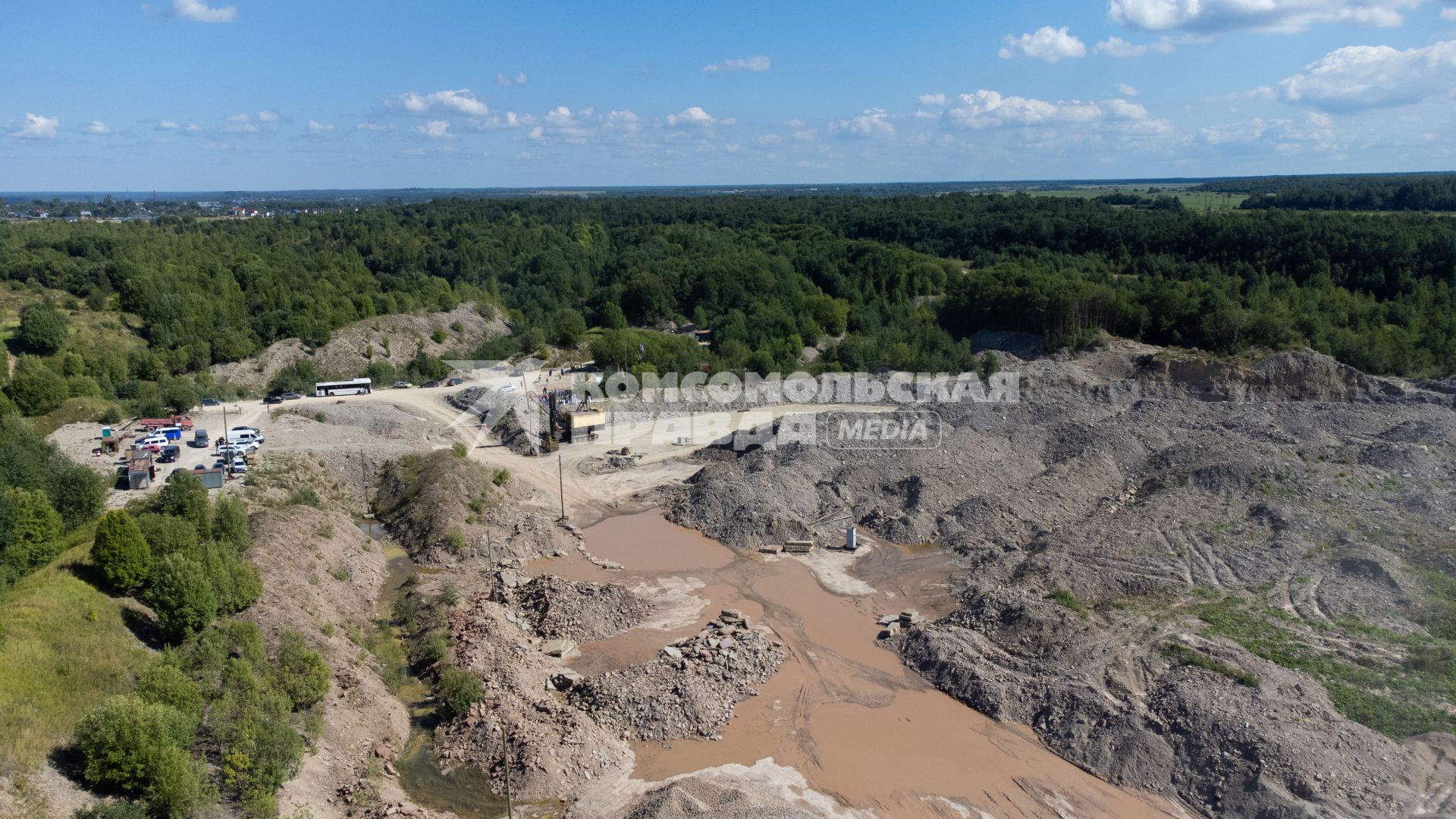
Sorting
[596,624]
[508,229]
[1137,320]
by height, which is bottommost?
[596,624]

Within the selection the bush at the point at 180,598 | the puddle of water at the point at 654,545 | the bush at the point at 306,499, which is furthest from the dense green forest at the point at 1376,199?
the bush at the point at 180,598

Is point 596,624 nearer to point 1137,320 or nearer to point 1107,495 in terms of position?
point 1107,495

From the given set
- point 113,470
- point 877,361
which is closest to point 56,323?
point 113,470

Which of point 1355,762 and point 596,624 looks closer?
point 1355,762

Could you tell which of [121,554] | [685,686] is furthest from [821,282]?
[121,554]

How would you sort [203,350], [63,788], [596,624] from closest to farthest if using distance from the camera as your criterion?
[63,788]
[596,624]
[203,350]

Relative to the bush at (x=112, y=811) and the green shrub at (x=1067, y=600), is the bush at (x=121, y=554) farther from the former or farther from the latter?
the green shrub at (x=1067, y=600)
